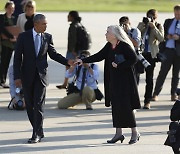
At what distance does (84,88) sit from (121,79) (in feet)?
11.1

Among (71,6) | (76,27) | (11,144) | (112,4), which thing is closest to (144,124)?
(11,144)

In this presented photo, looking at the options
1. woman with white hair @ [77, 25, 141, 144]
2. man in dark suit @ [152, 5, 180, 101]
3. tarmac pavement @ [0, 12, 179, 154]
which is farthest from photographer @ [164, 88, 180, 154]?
man in dark suit @ [152, 5, 180, 101]

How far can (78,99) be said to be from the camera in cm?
1472

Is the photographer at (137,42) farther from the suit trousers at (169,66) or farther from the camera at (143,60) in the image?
the suit trousers at (169,66)

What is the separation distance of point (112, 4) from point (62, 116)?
41987mm

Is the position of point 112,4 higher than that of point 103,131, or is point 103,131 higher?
point 103,131

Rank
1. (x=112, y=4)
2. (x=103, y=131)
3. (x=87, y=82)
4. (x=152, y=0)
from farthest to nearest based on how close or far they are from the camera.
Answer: (x=152, y=0) < (x=112, y=4) < (x=87, y=82) < (x=103, y=131)

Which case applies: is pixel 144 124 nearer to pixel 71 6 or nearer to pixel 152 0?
pixel 71 6

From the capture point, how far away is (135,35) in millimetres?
13828

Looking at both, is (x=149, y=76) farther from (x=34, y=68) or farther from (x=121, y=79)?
(x=34, y=68)

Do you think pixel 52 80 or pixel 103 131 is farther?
pixel 52 80

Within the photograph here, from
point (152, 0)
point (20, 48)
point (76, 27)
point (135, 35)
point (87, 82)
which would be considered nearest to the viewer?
point (20, 48)

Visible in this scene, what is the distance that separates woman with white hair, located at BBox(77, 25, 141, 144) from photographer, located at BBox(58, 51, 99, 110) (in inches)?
119

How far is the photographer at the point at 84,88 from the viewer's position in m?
14.6
